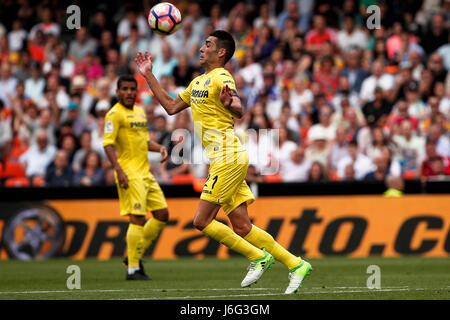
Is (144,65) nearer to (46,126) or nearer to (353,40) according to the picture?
(46,126)

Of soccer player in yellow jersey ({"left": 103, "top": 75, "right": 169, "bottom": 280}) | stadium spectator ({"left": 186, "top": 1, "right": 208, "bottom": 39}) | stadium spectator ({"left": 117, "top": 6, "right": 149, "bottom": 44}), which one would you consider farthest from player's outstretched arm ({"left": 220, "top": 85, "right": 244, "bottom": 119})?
stadium spectator ({"left": 117, "top": 6, "right": 149, "bottom": 44})

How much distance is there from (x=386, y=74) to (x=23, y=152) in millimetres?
8316

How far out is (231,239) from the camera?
9273 millimetres

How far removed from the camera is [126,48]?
21469 mm

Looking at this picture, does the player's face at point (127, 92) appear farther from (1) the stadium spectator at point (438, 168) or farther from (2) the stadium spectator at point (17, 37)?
(2) the stadium spectator at point (17, 37)

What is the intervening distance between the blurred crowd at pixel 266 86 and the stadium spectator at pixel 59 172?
0.10ft

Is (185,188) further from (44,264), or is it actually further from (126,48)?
(126,48)

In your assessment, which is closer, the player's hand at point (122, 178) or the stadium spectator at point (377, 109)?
the player's hand at point (122, 178)

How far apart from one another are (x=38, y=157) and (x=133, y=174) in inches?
284

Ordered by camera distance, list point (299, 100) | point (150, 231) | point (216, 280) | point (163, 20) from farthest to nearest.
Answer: point (299, 100) < point (150, 231) < point (216, 280) < point (163, 20)

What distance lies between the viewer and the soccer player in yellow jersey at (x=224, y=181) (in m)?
9.15

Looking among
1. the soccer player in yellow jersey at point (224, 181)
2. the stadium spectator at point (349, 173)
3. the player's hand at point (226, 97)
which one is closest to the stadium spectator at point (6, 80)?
the stadium spectator at point (349, 173)

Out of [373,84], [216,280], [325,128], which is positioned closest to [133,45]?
[325,128]
